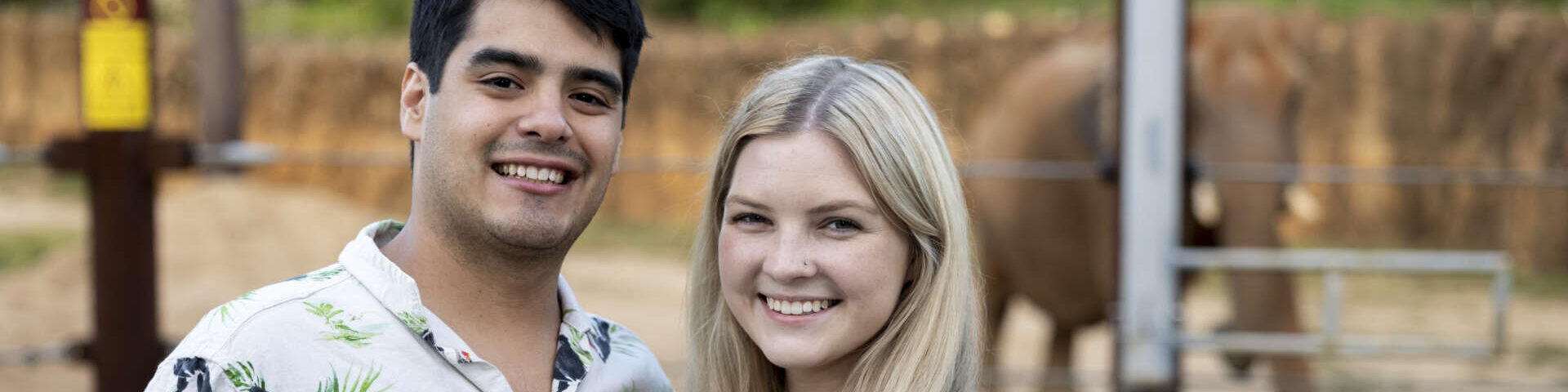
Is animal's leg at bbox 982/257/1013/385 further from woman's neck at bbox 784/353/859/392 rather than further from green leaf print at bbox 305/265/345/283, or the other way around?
green leaf print at bbox 305/265/345/283

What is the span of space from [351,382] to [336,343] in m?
0.04

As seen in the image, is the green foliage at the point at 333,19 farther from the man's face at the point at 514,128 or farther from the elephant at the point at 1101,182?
the man's face at the point at 514,128

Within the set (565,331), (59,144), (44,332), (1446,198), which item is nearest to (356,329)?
(565,331)

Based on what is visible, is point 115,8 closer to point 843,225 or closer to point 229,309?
point 229,309

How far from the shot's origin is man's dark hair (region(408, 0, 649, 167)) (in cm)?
139

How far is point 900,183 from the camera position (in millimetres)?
1418

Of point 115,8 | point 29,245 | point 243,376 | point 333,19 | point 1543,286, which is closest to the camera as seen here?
point 243,376

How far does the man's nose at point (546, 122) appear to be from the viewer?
1358mm

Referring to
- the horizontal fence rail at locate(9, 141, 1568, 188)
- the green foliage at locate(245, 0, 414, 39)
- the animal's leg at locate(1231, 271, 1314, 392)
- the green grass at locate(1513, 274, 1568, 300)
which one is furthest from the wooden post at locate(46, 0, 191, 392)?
the green foliage at locate(245, 0, 414, 39)

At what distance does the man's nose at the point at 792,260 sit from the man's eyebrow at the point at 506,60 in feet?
0.96

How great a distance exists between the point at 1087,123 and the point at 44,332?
4.80 metres

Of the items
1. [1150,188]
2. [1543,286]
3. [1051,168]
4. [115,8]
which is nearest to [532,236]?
[115,8]

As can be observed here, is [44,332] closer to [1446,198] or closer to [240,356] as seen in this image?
[240,356]

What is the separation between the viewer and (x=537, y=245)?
1.39 metres
